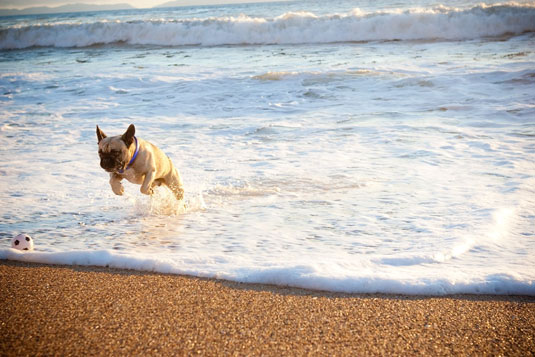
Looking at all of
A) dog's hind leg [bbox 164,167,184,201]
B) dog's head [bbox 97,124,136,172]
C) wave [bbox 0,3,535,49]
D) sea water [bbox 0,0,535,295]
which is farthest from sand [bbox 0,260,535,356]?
wave [bbox 0,3,535,49]

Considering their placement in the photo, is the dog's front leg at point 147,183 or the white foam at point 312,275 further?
the dog's front leg at point 147,183

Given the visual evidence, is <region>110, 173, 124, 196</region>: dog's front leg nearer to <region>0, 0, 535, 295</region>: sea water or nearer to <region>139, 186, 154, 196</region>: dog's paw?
<region>139, 186, 154, 196</region>: dog's paw

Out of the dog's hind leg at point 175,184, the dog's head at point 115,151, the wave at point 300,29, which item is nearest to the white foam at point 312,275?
the dog's head at point 115,151

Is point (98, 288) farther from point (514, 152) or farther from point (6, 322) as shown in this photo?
point (514, 152)

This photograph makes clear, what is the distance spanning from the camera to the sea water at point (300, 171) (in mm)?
4180

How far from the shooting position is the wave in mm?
22703

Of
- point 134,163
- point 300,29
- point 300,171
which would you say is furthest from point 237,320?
point 300,29

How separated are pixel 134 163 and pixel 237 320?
8.70 feet

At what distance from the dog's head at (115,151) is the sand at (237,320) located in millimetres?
1379

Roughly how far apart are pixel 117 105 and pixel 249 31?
16.7 metres

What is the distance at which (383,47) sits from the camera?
2061 cm

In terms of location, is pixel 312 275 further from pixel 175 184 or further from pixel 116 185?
pixel 175 184

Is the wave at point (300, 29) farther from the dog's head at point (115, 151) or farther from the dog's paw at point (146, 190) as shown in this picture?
the dog's head at point (115, 151)

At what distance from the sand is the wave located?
835 inches
